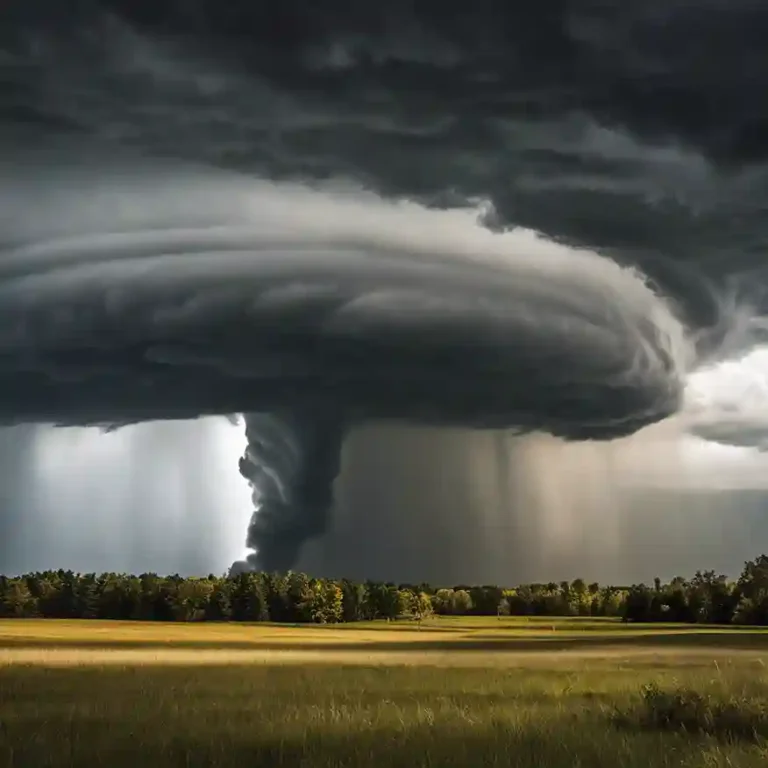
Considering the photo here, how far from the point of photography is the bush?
2242 centimetres

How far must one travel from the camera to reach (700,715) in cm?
2377

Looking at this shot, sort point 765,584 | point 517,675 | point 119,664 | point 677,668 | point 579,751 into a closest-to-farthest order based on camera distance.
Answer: point 579,751 → point 517,675 → point 677,668 → point 119,664 → point 765,584

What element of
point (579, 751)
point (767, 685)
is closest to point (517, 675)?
point (767, 685)

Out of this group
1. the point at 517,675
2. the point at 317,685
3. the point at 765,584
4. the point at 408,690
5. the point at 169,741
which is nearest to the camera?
the point at 169,741

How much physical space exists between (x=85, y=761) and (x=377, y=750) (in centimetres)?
535

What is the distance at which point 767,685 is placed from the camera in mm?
29156

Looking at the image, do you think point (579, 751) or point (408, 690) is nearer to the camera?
point (579, 751)

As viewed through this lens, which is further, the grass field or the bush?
the bush

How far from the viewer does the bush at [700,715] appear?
22422 millimetres

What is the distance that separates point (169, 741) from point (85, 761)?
8.42ft

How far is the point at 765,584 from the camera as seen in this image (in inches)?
6604

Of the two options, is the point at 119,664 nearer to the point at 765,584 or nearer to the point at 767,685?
the point at 767,685

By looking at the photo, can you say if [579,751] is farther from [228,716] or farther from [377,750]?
[228,716]

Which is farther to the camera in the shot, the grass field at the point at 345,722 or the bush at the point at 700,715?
the bush at the point at 700,715
